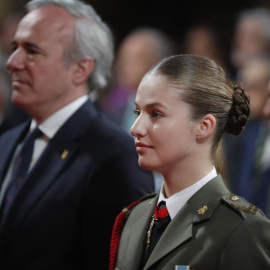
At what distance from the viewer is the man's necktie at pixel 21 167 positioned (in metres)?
2.88

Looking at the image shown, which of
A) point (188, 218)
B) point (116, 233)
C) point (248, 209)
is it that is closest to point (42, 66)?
point (116, 233)

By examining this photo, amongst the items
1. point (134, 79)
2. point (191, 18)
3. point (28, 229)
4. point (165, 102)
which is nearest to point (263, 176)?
point (134, 79)

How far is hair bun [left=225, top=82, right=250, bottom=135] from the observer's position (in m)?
2.22

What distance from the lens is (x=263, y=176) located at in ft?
13.6

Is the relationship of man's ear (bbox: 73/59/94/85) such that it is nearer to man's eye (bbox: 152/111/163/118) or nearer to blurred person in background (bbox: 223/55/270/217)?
man's eye (bbox: 152/111/163/118)

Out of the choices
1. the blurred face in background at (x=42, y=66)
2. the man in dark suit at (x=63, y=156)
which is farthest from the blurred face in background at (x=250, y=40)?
the blurred face in background at (x=42, y=66)

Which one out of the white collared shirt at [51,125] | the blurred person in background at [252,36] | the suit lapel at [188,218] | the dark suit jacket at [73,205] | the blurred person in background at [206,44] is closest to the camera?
the suit lapel at [188,218]

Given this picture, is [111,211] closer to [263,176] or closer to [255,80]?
[263,176]

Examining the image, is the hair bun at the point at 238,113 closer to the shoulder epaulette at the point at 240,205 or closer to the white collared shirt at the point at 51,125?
the shoulder epaulette at the point at 240,205

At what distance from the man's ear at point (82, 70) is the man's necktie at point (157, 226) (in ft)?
3.26

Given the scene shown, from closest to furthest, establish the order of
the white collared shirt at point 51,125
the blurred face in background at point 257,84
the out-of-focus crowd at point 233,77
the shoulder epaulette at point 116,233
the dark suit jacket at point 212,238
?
the dark suit jacket at point 212,238 < the shoulder epaulette at point 116,233 < the white collared shirt at point 51,125 < the out-of-focus crowd at point 233,77 < the blurred face in background at point 257,84

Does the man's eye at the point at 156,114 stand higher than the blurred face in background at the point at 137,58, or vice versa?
the man's eye at the point at 156,114

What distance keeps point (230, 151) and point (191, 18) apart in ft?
9.58

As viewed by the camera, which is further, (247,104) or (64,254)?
(64,254)
